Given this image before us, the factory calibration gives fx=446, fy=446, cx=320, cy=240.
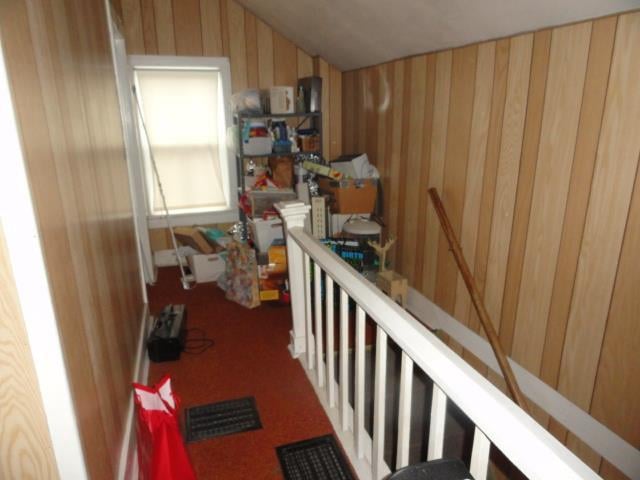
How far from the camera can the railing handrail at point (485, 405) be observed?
27.5 inches

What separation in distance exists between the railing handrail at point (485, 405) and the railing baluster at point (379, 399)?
126 millimetres

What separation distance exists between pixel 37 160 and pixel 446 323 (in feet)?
8.30

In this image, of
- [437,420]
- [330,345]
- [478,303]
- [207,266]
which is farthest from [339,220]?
[437,420]

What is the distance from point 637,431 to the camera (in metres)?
1.72

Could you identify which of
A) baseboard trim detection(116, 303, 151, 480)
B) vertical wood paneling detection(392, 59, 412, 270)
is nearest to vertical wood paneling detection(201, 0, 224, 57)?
vertical wood paneling detection(392, 59, 412, 270)

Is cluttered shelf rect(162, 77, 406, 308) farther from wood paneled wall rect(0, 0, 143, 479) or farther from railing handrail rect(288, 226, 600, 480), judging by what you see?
railing handrail rect(288, 226, 600, 480)

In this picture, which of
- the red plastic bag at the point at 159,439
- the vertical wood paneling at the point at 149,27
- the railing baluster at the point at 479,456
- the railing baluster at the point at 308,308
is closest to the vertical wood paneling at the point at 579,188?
the railing baluster at the point at 308,308

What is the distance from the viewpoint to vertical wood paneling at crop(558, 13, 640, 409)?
1.62 m

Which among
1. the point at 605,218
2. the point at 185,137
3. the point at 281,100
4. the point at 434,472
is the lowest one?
the point at 434,472

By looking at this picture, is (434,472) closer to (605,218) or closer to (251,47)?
(605,218)

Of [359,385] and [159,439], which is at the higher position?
[359,385]

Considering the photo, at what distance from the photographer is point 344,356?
68.4 inches

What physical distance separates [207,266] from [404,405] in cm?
281

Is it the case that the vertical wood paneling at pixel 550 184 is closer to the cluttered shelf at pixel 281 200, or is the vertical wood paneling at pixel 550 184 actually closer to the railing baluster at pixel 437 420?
the cluttered shelf at pixel 281 200
